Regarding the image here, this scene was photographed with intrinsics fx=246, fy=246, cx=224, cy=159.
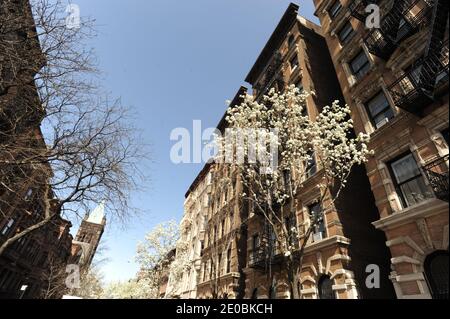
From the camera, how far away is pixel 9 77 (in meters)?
9.23

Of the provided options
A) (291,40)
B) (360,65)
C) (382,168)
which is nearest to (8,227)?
(291,40)

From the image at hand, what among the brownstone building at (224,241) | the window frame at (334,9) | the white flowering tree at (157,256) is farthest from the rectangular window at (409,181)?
the white flowering tree at (157,256)

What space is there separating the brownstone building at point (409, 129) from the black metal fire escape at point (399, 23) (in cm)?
4

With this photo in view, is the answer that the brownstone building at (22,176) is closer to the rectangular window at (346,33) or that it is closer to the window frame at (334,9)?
the rectangular window at (346,33)

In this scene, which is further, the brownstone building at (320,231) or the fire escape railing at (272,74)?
the fire escape railing at (272,74)

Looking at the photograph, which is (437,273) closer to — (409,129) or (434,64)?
(409,129)

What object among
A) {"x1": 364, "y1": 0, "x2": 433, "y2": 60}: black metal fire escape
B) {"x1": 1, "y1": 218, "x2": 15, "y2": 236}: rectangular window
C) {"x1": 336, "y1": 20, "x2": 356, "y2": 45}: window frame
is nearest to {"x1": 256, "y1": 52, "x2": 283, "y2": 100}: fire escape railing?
{"x1": 336, "y1": 20, "x2": 356, "y2": 45}: window frame

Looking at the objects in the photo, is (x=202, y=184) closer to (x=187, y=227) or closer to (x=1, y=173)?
(x=187, y=227)

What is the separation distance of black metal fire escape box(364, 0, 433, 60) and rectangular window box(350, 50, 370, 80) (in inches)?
57.7

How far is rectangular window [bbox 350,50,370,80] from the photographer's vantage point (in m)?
13.4

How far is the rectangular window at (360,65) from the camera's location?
43.9ft

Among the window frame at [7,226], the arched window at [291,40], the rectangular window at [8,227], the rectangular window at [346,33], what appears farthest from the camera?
the rectangular window at [8,227]

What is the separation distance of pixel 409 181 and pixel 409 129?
205 cm

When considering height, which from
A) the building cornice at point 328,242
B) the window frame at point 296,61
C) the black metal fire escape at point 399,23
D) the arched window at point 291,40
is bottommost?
the building cornice at point 328,242
